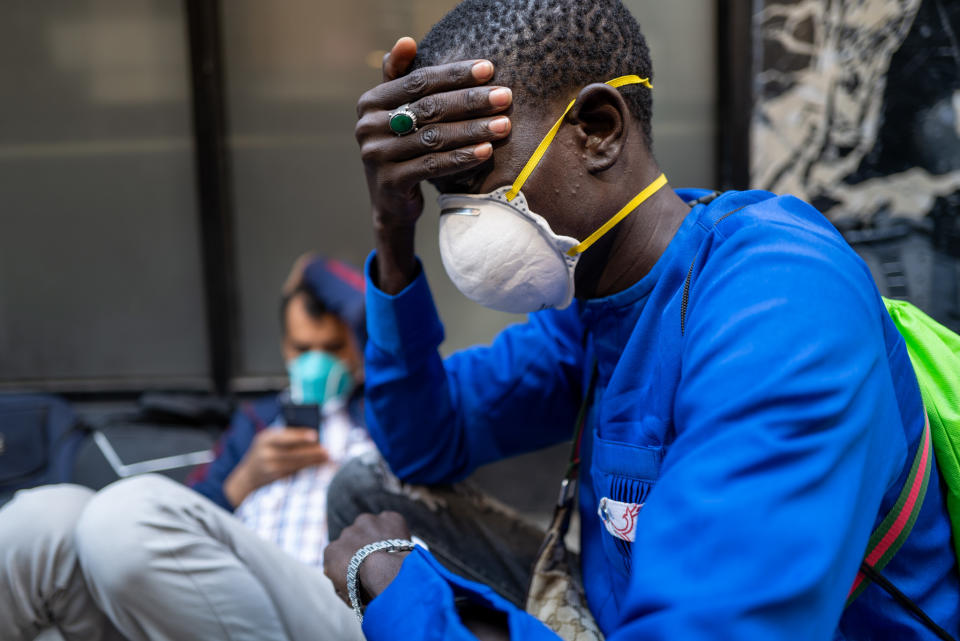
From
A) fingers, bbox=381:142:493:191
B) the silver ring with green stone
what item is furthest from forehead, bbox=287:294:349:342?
the silver ring with green stone

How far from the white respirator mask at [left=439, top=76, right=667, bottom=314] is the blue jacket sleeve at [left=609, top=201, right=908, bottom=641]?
0.45 metres

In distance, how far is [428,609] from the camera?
1.06 metres

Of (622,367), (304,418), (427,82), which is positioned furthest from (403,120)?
(304,418)

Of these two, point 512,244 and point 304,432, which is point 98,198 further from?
point 512,244

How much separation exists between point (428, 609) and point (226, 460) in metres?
2.12

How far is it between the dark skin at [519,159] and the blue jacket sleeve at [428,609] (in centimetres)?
10

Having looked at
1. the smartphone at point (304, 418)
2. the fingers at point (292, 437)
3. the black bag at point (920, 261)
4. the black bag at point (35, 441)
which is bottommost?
the black bag at point (35, 441)

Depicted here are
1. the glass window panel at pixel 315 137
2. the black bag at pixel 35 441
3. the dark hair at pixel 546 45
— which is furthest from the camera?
the glass window panel at pixel 315 137

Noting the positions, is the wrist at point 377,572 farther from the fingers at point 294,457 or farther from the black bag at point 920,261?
the black bag at point 920,261

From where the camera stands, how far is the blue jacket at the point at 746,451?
78 cm

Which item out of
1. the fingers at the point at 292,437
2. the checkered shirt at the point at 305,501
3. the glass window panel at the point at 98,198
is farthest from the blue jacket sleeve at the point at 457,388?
the glass window panel at the point at 98,198

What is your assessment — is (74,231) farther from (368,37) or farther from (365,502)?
(365,502)

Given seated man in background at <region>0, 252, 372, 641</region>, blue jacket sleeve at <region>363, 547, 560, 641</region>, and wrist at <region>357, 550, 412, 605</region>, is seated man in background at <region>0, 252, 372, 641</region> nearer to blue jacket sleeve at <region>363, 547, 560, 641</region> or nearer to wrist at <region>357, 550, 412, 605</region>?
wrist at <region>357, 550, 412, 605</region>

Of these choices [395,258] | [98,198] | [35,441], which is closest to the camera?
[395,258]
